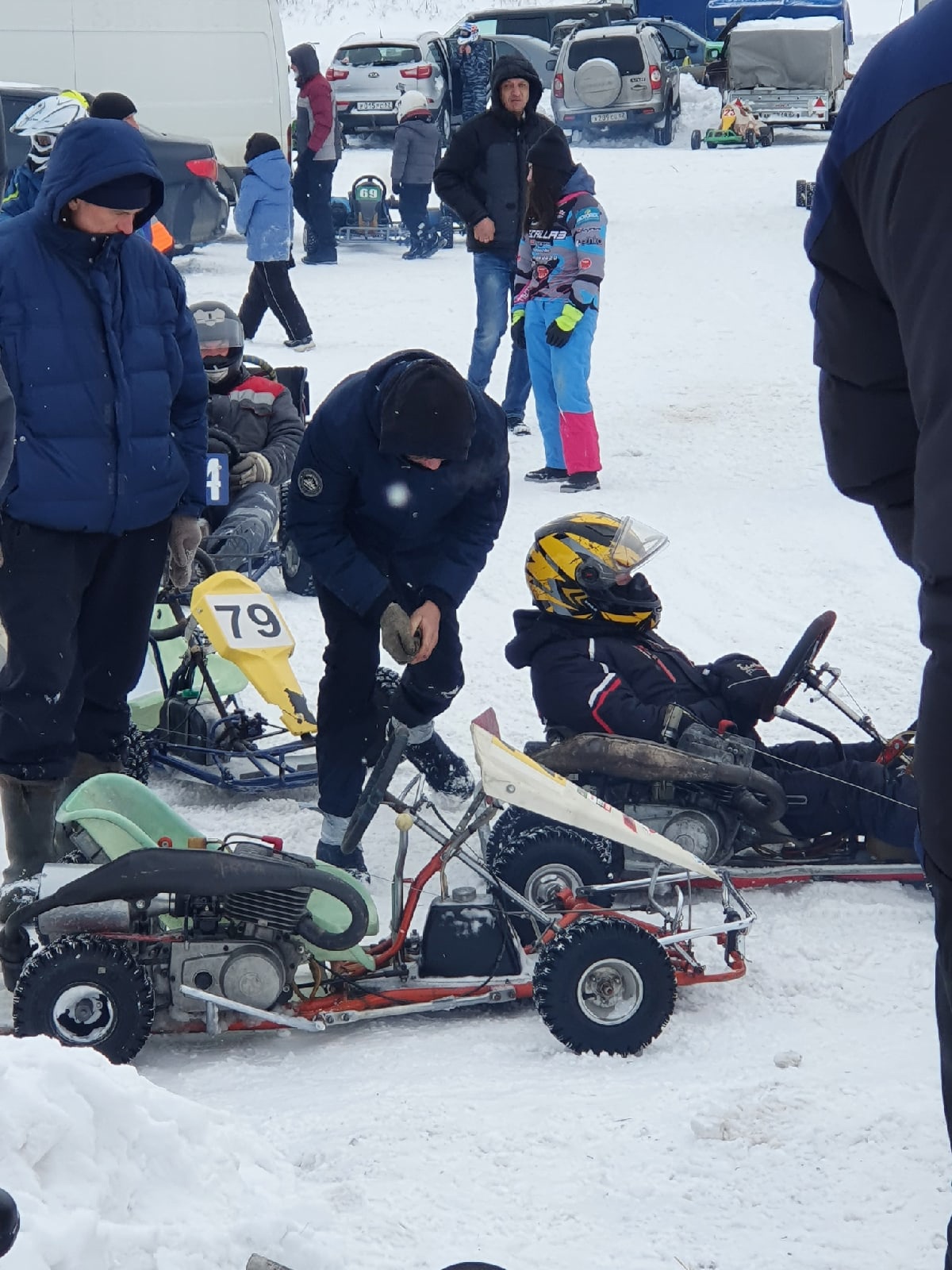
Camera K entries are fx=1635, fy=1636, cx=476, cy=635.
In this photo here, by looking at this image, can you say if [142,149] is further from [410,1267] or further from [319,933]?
[410,1267]

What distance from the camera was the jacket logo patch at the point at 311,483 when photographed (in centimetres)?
446

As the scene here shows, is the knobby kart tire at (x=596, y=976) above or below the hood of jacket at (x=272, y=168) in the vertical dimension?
below

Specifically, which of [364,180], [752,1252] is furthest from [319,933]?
[364,180]

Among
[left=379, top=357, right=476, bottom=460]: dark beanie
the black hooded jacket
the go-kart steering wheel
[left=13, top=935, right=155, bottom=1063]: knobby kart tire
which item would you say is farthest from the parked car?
[left=13, top=935, right=155, bottom=1063]: knobby kart tire

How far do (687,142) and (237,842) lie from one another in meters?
20.9

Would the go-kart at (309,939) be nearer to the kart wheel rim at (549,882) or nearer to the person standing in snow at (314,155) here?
the kart wheel rim at (549,882)

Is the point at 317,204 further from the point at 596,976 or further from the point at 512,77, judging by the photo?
the point at 596,976

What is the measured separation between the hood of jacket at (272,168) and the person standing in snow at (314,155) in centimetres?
275

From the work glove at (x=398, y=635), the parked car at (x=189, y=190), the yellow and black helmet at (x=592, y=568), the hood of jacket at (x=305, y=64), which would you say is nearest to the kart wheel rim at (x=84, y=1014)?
the work glove at (x=398, y=635)

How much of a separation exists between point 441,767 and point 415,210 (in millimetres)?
11492

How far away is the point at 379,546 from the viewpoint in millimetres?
4676

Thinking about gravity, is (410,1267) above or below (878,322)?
below

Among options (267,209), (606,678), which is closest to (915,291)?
(606,678)

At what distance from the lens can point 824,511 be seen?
8.45m
